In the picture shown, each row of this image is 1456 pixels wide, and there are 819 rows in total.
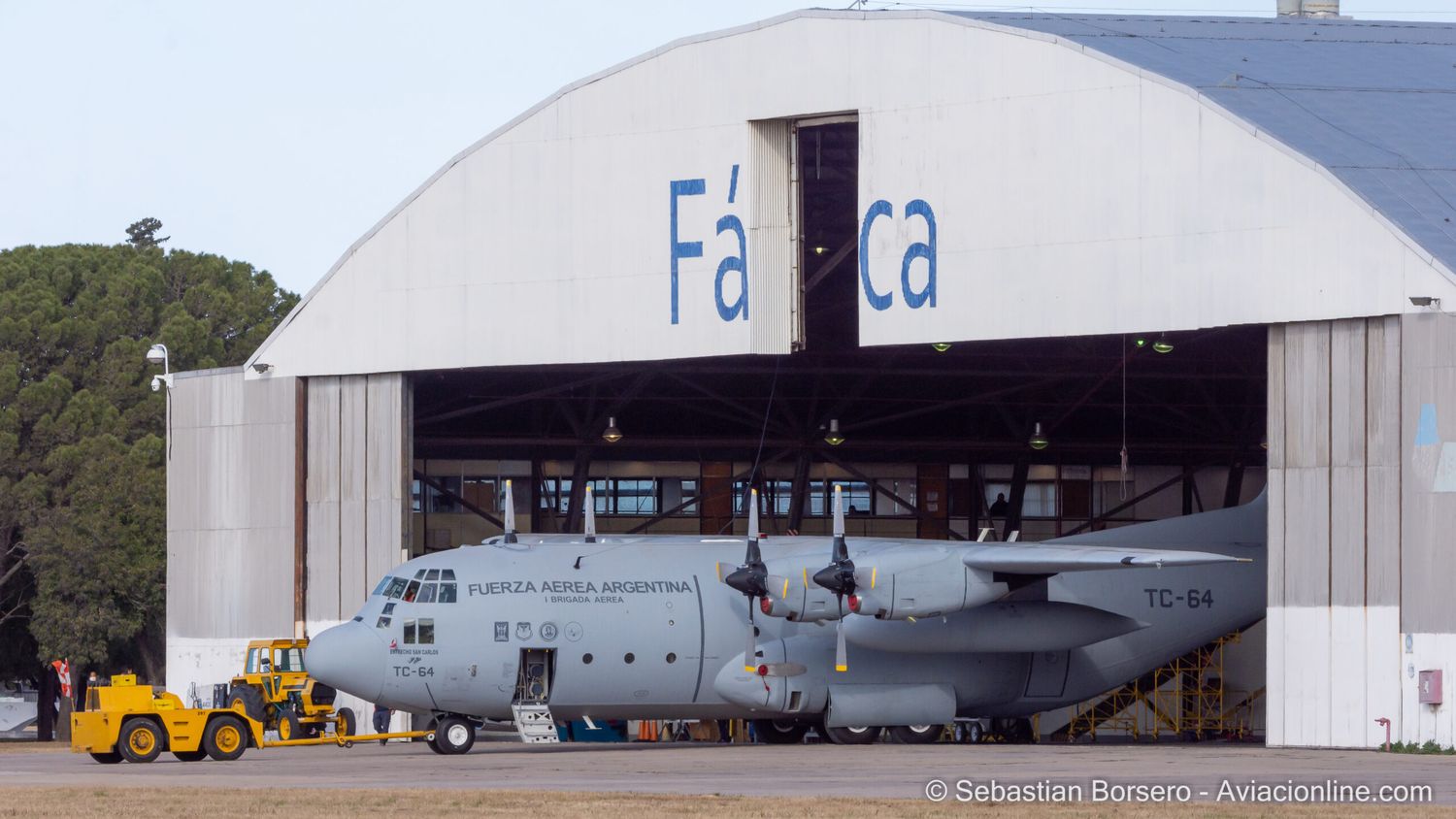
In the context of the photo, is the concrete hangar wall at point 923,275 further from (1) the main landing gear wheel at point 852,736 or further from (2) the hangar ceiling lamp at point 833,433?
(2) the hangar ceiling lamp at point 833,433

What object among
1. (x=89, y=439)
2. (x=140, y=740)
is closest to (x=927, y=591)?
(x=140, y=740)

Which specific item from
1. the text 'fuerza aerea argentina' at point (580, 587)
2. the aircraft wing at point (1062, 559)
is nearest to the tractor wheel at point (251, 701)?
the text 'fuerza aerea argentina' at point (580, 587)

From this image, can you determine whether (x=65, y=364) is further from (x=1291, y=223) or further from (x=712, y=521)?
(x=1291, y=223)

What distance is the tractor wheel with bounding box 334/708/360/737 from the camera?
33469mm

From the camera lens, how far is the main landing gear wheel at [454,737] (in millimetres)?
31703

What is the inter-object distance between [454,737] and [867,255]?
11181 millimetres

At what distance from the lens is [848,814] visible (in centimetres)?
1967

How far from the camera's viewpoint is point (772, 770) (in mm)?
26703

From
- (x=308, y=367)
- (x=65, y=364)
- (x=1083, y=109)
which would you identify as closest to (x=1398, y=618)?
(x=1083, y=109)

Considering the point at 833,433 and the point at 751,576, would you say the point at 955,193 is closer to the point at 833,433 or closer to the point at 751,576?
the point at 751,576

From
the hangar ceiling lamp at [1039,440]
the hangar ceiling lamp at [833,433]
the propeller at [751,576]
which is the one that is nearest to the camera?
the propeller at [751,576]

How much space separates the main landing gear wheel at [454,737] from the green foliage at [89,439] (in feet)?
100

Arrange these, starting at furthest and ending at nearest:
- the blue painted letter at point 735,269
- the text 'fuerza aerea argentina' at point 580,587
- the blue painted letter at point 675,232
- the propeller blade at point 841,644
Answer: the blue painted letter at point 675,232 < the blue painted letter at point 735,269 < the text 'fuerza aerea argentina' at point 580,587 < the propeller blade at point 841,644

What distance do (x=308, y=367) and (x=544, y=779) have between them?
1729 cm
